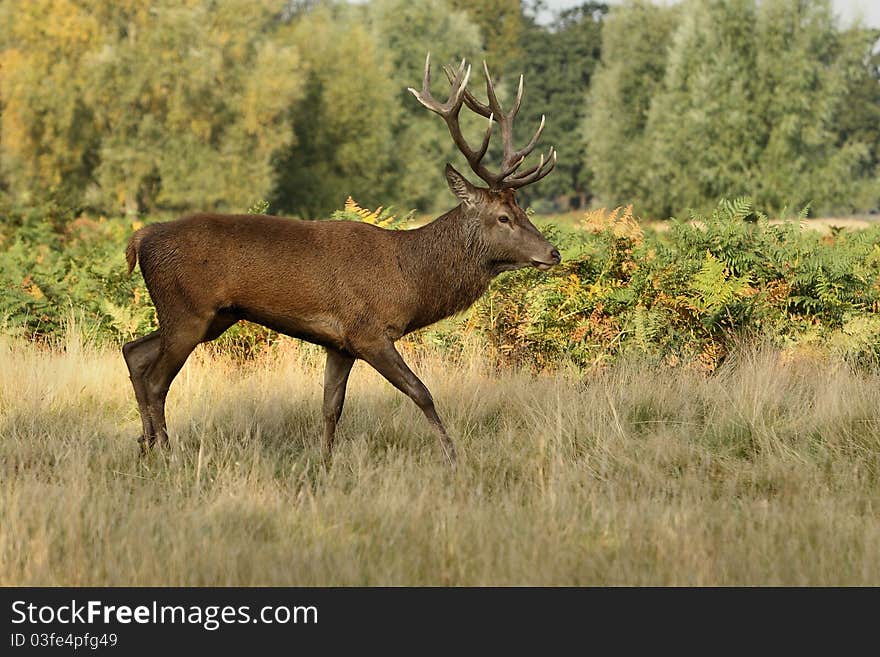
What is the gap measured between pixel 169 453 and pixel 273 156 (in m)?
28.2

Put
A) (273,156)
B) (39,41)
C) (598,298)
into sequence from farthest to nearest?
(273,156) < (39,41) < (598,298)

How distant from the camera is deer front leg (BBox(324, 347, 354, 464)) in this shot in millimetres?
6891

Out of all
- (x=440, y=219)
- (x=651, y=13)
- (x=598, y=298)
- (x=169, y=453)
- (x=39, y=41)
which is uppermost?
(x=651, y=13)

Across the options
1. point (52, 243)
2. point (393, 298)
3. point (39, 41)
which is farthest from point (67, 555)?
point (39, 41)

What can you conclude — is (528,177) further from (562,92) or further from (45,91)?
(562,92)

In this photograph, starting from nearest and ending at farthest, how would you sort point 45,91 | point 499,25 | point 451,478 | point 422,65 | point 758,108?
point 451,478 → point 45,91 → point 758,108 → point 422,65 → point 499,25

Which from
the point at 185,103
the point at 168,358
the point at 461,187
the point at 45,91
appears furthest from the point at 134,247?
the point at 185,103

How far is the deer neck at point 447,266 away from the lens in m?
6.73

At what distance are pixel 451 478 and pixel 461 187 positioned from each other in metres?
1.82

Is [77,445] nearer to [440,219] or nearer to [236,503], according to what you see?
[236,503]

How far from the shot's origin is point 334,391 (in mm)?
6895

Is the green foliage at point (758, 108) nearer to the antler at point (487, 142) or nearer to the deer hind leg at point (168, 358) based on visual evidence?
the antler at point (487, 142)

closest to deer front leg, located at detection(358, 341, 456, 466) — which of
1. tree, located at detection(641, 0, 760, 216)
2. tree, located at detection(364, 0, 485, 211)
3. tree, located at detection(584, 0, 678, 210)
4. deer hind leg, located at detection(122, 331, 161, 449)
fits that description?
deer hind leg, located at detection(122, 331, 161, 449)
